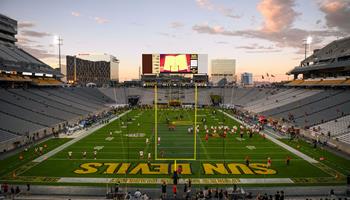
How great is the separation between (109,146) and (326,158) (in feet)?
51.9

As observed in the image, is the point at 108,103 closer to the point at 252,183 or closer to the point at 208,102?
the point at 208,102

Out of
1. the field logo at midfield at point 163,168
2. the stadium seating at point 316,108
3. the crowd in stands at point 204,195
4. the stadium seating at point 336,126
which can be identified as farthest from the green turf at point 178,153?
the stadium seating at point 316,108

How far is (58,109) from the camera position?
3994 centimetres

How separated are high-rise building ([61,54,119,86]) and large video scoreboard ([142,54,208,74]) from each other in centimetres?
12042

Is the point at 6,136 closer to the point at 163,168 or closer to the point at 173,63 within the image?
the point at 163,168

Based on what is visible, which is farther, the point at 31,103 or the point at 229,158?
the point at 31,103

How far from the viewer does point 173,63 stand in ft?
203

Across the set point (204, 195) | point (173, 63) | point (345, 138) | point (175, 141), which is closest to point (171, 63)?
point (173, 63)

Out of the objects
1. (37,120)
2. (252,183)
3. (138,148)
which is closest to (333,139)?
(252,183)

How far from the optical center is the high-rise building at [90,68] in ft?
595

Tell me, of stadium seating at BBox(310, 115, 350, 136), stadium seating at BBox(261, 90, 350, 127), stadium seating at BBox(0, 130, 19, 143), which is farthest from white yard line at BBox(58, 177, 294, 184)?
stadium seating at BBox(261, 90, 350, 127)

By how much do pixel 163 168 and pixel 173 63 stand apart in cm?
4436

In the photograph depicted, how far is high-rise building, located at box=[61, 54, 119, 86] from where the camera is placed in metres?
182

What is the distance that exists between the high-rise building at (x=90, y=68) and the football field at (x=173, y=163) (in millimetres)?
157481
